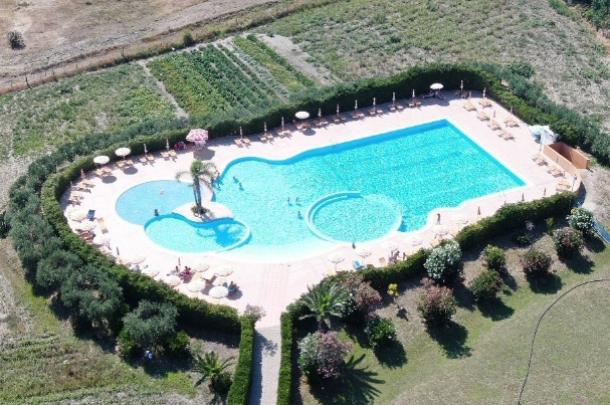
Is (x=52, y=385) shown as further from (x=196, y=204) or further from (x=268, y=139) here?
(x=268, y=139)

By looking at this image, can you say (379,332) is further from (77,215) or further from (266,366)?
(77,215)

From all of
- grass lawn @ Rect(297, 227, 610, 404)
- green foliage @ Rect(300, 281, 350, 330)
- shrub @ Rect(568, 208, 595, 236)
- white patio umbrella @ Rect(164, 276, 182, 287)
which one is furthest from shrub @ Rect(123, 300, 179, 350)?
shrub @ Rect(568, 208, 595, 236)

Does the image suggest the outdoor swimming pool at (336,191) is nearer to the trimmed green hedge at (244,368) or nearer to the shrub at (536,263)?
the shrub at (536,263)

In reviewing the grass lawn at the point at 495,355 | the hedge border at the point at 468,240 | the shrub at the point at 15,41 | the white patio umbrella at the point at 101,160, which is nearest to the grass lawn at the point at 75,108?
the white patio umbrella at the point at 101,160

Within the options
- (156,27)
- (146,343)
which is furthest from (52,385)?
(156,27)

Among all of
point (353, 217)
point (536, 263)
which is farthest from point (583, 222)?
point (353, 217)

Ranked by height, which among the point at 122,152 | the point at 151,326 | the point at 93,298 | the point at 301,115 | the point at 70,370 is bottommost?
the point at 70,370

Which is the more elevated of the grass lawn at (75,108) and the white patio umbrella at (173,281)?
the grass lawn at (75,108)
